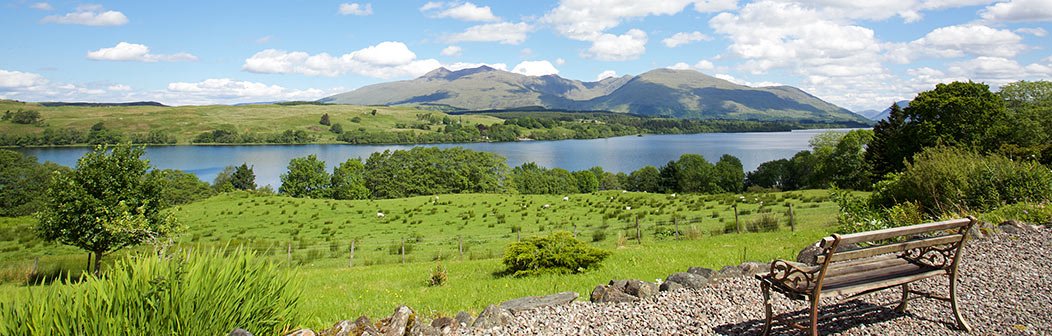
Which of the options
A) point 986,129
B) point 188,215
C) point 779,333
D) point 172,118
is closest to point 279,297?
point 779,333

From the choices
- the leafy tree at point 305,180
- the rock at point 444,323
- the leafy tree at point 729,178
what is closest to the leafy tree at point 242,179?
the leafy tree at point 305,180

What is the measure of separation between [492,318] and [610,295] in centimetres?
155

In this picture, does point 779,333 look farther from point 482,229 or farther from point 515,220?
point 515,220

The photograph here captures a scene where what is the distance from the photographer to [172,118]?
178375 millimetres

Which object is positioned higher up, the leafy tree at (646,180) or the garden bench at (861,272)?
the garden bench at (861,272)

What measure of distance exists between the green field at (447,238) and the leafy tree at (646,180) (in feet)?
168

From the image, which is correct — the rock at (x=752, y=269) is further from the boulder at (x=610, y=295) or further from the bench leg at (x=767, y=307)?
the bench leg at (x=767, y=307)

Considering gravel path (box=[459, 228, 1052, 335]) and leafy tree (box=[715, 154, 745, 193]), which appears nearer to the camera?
gravel path (box=[459, 228, 1052, 335])

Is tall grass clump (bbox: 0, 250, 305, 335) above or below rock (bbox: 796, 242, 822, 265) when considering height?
above

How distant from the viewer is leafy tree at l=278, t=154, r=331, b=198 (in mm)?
75938

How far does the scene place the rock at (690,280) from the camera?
617 cm

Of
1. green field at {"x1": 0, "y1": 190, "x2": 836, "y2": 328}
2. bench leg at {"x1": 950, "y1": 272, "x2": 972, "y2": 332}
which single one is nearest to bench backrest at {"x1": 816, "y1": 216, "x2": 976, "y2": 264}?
bench leg at {"x1": 950, "y1": 272, "x2": 972, "y2": 332}

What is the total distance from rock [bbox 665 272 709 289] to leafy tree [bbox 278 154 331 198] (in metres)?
76.7

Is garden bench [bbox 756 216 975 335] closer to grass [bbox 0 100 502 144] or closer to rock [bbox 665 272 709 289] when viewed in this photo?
rock [bbox 665 272 709 289]
